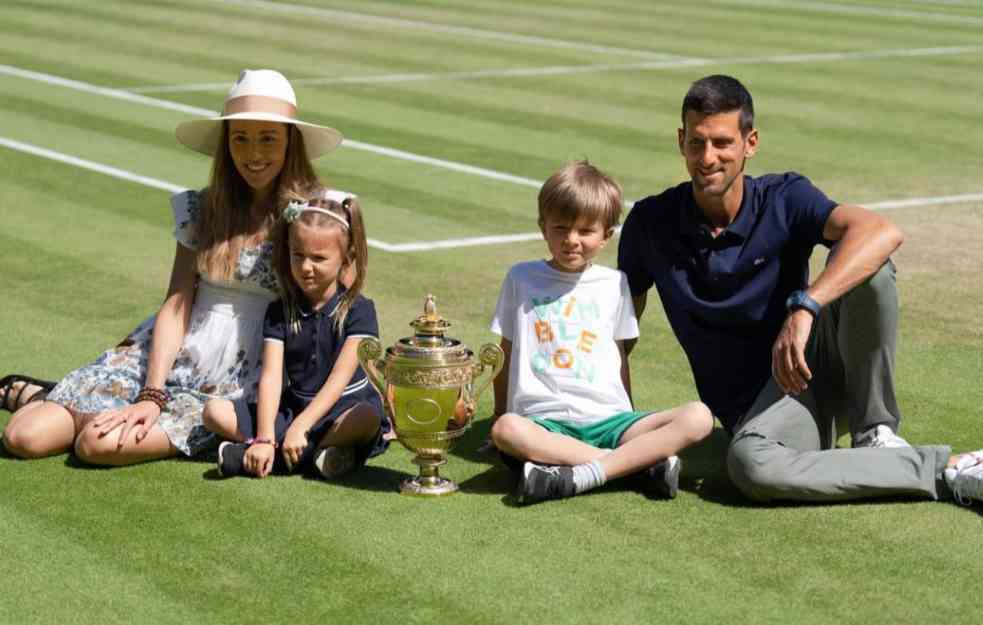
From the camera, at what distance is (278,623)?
18.6 feet

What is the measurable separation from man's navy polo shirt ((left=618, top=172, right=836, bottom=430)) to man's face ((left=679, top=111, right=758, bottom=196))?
0.20 m

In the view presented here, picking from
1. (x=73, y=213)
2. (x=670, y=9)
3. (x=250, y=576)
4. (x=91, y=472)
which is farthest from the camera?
(x=670, y=9)

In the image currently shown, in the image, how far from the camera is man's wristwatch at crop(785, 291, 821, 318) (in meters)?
6.91

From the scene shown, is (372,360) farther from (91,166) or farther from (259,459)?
(91,166)

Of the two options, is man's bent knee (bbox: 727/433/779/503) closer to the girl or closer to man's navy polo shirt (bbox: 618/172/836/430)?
man's navy polo shirt (bbox: 618/172/836/430)

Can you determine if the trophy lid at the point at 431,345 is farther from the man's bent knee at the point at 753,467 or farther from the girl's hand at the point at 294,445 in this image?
the man's bent knee at the point at 753,467

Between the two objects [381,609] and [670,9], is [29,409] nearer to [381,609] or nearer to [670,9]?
[381,609]

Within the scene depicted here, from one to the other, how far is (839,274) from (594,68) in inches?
634

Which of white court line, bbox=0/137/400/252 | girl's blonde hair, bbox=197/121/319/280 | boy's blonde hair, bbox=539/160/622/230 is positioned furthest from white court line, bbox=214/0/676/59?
boy's blonde hair, bbox=539/160/622/230

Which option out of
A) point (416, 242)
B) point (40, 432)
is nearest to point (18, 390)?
point (40, 432)

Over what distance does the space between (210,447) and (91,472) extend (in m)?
0.54

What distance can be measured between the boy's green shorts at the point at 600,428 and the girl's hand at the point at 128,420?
1.63m

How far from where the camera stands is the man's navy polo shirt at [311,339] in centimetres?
750

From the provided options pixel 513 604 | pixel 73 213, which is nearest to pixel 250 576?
pixel 513 604
